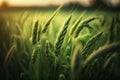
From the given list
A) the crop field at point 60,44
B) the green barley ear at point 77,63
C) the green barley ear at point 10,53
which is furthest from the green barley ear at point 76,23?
the green barley ear at point 10,53

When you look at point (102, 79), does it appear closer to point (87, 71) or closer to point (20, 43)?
point (87, 71)

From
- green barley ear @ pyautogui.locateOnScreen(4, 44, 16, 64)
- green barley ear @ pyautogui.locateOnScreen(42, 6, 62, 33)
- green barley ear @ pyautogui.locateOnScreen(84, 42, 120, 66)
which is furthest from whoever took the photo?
green barley ear @ pyautogui.locateOnScreen(4, 44, 16, 64)

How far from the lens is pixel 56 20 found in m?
2.19

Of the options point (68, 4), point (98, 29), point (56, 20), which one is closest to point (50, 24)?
point (56, 20)

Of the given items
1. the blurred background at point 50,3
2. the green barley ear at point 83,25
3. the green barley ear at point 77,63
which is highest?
the blurred background at point 50,3

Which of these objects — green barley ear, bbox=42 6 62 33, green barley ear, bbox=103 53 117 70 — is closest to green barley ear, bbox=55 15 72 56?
green barley ear, bbox=42 6 62 33

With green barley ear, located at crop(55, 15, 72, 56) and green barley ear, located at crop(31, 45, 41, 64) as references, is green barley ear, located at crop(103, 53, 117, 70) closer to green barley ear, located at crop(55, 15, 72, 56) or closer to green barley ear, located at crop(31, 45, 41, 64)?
green barley ear, located at crop(55, 15, 72, 56)

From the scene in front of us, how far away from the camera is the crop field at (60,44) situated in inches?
76.9

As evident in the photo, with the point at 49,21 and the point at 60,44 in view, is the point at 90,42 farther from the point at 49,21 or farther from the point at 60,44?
the point at 49,21

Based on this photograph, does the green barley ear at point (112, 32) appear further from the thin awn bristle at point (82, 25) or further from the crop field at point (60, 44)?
the thin awn bristle at point (82, 25)

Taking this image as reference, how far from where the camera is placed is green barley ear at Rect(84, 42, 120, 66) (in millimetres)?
1904

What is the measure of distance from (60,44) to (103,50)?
0.33m

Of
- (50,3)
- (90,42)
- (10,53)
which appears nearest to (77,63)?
(90,42)

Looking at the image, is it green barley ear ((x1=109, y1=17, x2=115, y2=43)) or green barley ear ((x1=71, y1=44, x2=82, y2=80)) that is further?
green barley ear ((x1=71, y1=44, x2=82, y2=80))
